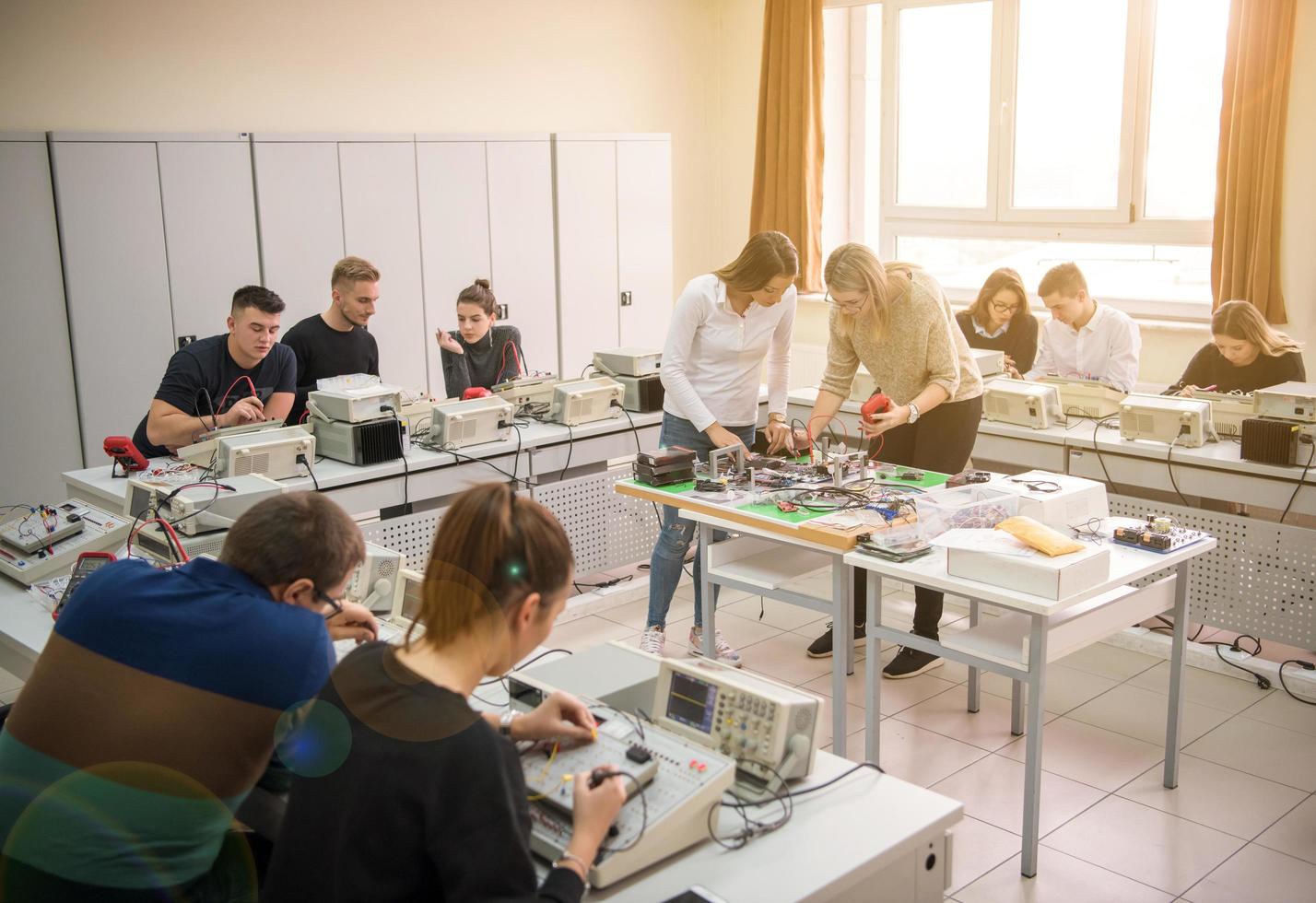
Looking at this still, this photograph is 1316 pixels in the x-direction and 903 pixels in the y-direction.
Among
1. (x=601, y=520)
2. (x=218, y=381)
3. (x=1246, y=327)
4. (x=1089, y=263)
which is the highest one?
(x=1089, y=263)

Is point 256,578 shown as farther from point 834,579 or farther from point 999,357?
point 999,357

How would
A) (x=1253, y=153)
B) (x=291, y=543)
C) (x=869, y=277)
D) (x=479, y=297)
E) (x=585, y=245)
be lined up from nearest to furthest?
(x=291, y=543), (x=869, y=277), (x=479, y=297), (x=1253, y=153), (x=585, y=245)

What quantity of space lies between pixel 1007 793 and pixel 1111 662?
1.15 meters

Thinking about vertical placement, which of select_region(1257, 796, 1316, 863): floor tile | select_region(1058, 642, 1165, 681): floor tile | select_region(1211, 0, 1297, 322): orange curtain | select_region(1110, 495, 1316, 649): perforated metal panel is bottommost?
select_region(1257, 796, 1316, 863): floor tile

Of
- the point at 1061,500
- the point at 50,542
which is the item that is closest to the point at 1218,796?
the point at 1061,500

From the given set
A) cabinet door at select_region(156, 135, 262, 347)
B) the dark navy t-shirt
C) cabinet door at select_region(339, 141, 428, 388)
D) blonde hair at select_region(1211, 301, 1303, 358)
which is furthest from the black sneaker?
cabinet door at select_region(156, 135, 262, 347)

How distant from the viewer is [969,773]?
3387mm

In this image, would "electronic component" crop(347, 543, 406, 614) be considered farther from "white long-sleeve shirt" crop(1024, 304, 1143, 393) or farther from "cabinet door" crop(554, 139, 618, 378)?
"cabinet door" crop(554, 139, 618, 378)

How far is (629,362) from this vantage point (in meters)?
4.98

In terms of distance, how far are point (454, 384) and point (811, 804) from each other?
12.3 feet

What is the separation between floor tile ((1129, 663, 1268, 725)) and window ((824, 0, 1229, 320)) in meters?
2.50

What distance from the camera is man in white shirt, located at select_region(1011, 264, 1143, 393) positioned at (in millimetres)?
5133

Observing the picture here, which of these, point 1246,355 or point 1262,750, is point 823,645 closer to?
point 1262,750

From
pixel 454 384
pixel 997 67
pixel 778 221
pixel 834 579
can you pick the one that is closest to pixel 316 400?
pixel 454 384
